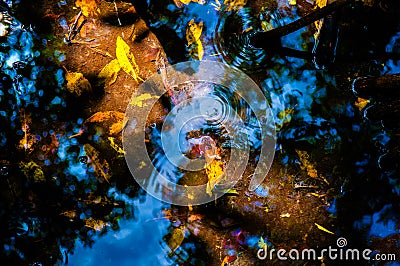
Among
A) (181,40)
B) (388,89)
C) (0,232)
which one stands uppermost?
(181,40)

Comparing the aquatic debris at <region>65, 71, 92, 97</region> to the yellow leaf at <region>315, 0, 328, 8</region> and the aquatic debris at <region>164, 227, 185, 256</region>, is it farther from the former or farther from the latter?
the yellow leaf at <region>315, 0, 328, 8</region>

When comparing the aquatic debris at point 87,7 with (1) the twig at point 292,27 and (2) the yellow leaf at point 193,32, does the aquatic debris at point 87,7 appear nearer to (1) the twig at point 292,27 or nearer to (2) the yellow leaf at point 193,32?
(2) the yellow leaf at point 193,32

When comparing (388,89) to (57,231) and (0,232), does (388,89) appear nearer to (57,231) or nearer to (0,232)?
(57,231)

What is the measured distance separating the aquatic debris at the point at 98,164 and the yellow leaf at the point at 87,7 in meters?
0.96

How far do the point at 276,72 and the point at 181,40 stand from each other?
0.72m

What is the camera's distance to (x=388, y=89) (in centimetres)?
211

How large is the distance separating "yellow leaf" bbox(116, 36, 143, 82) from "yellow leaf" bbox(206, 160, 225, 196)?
0.79 metres

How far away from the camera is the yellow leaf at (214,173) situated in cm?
214

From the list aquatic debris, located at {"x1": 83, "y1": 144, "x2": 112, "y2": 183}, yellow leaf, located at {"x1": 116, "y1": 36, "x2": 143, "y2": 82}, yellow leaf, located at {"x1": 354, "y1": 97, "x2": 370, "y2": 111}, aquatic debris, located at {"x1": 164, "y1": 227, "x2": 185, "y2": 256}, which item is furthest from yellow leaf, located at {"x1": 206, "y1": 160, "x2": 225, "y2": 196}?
yellow leaf, located at {"x1": 354, "y1": 97, "x2": 370, "y2": 111}

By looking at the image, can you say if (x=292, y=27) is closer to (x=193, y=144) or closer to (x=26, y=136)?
(x=193, y=144)

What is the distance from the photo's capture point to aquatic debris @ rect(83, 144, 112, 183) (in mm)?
2146

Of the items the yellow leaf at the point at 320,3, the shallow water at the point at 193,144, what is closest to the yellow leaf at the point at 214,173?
the shallow water at the point at 193,144

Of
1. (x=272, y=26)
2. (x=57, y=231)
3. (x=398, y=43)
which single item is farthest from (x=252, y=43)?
(x=57, y=231)

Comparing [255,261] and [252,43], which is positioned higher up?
[252,43]
